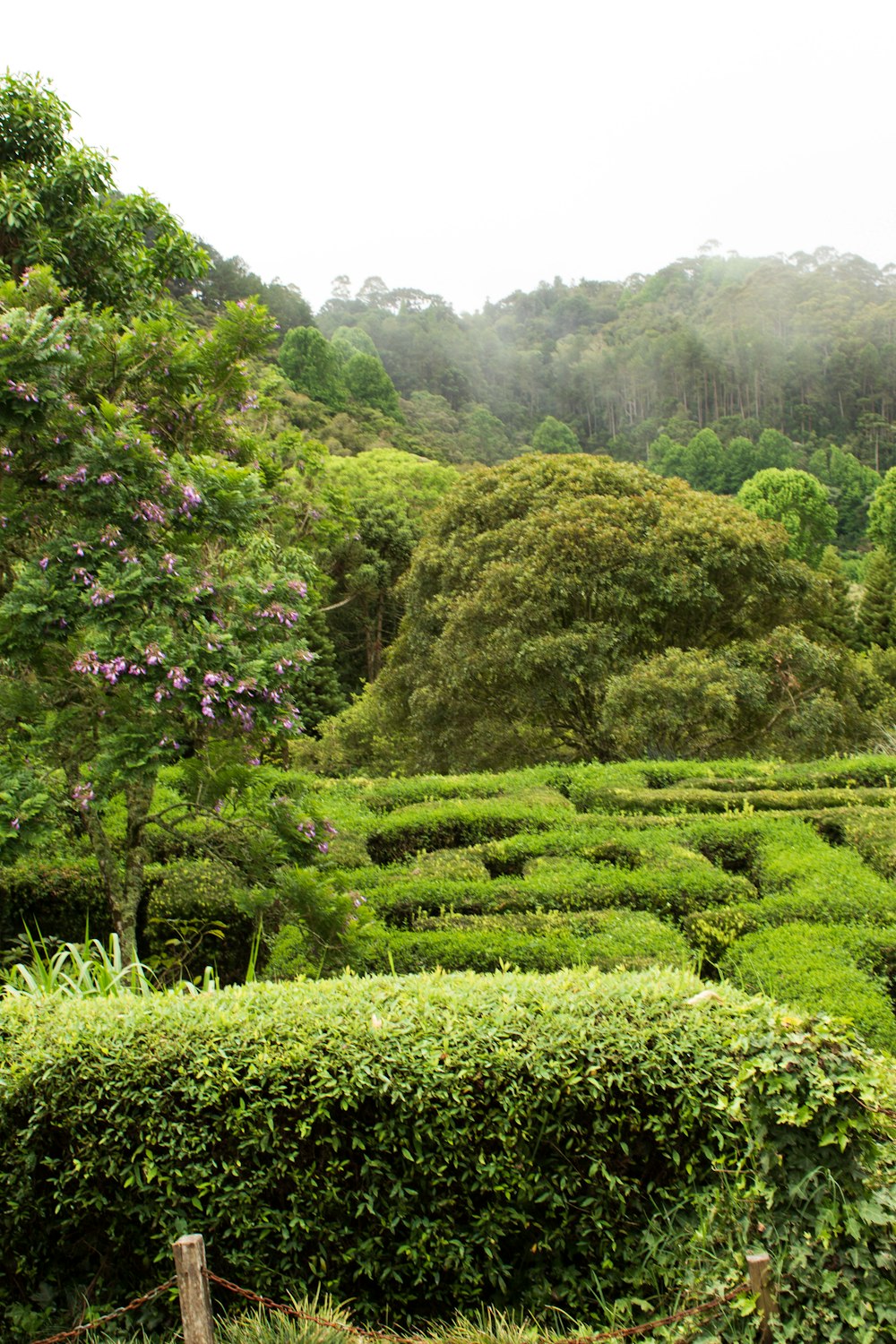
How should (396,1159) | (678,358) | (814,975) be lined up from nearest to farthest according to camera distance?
1. (396,1159)
2. (814,975)
3. (678,358)

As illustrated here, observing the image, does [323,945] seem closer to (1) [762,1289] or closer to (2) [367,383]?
(1) [762,1289]

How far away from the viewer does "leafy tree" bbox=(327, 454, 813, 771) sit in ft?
40.2

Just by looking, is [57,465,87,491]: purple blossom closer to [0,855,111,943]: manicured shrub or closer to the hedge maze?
the hedge maze

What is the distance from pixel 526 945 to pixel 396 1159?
190 centimetres

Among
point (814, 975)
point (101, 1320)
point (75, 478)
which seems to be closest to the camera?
point (101, 1320)

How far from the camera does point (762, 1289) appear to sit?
8.23ft

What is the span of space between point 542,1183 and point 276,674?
2.57 m

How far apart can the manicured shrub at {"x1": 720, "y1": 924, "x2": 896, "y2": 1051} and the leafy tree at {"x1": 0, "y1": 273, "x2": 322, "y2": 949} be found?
99.9 inches

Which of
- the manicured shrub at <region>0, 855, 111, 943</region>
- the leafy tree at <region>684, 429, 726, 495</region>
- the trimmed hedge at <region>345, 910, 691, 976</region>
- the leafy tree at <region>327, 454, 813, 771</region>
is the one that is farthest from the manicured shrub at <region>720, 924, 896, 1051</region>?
the leafy tree at <region>684, 429, 726, 495</region>

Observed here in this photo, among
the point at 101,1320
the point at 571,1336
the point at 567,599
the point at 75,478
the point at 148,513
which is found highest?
the point at 75,478

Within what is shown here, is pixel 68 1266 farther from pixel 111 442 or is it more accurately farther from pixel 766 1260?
pixel 111 442

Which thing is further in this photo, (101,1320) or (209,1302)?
(101,1320)

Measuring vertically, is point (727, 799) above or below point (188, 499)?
below


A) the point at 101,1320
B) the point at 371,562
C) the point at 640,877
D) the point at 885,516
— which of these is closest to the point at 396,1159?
the point at 101,1320
